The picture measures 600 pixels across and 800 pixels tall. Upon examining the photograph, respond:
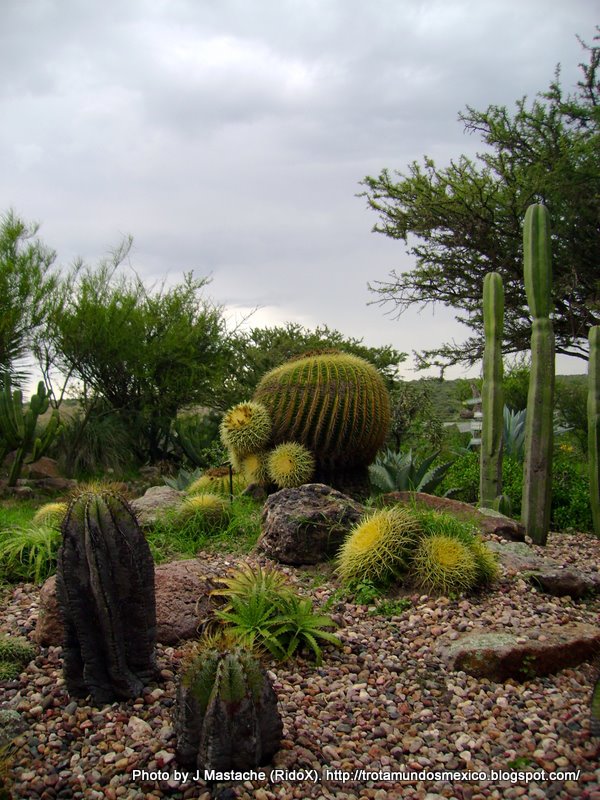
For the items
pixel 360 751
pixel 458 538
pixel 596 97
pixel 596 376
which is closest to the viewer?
pixel 360 751

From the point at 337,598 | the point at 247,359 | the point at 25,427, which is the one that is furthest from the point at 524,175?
the point at 337,598

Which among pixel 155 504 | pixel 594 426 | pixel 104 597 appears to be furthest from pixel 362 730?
pixel 594 426

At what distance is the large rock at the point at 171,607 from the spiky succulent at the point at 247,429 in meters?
3.32

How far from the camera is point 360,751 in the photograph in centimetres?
333

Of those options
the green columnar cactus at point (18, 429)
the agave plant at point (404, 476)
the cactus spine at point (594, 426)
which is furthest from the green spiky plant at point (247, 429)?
the green columnar cactus at point (18, 429)

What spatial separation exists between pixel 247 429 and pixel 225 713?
16.8ft

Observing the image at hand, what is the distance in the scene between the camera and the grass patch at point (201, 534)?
618 centimetres

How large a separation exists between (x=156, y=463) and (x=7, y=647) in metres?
9.96

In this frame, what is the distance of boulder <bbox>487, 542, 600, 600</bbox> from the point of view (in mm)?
5215

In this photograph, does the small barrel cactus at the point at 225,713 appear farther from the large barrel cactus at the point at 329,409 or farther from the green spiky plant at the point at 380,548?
the large barrel cactus at the point at 329,409

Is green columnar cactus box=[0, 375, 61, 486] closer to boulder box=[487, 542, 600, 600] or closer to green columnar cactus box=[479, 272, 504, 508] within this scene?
green columnar cactus box=[479, 272, 504, 508]

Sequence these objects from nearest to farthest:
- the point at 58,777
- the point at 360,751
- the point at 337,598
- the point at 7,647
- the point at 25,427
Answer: the point at 58,777, the point at 360,751, the point at 7,647, the point at 337,598, the point at 25,427

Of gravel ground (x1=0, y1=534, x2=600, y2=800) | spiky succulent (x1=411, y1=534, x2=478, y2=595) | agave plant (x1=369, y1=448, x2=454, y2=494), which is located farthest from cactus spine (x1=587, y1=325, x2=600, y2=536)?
gravel ground (x1=0, y1=534, x2=600, y2=800)

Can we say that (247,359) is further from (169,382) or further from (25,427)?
(25,427)
